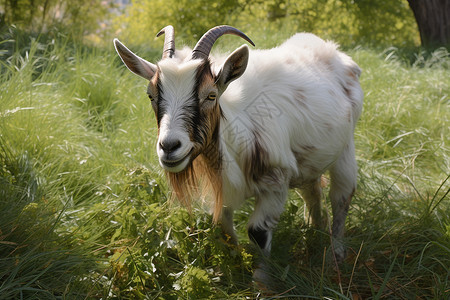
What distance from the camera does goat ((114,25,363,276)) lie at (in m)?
3.00

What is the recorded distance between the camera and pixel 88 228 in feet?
12.7

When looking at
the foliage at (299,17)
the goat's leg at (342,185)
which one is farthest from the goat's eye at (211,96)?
the foliage at (299,17)

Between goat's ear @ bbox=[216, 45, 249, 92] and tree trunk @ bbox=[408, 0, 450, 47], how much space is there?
905cm

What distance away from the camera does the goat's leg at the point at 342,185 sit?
4316 millimetres

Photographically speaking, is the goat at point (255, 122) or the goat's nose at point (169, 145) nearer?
the goat's nose at point (169, 145)

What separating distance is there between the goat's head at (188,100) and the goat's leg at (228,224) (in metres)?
0.83

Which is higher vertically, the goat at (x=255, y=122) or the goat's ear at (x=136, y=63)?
the goat's ear at (x=136, y=63)

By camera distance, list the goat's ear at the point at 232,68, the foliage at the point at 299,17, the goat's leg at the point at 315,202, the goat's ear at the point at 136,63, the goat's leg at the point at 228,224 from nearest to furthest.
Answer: the goat's ear at the point at 232,68 < the goat's ear at the point at 136,63 < the goat's leg at the point at 228,224 < the goat's leg at the point at 315,202 < the foliage at the point at 299,17

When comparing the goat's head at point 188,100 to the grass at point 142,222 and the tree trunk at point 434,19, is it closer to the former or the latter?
the grass at point 142,222

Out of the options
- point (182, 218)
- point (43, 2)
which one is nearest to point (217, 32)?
point (182, 218)

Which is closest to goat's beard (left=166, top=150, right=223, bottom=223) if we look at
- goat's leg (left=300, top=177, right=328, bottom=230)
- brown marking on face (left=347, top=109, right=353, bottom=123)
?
goat's leg (left=300, top=177, right=328, bottom=230)

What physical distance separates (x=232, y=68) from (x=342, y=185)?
1714 mm

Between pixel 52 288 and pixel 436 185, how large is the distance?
12.1 feet

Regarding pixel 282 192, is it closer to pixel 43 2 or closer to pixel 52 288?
pixel 52 288
